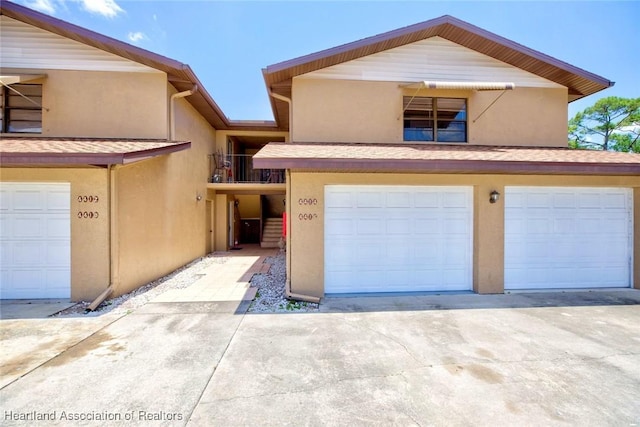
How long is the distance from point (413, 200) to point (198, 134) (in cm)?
888

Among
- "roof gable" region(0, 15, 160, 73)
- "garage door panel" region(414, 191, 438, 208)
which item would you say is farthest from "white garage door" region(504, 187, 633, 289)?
"roof gable" region(0, 15, 160, 73)

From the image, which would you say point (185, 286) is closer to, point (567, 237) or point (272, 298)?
point (272, 298)

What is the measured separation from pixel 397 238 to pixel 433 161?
2.05m

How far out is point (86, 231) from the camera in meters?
6.34

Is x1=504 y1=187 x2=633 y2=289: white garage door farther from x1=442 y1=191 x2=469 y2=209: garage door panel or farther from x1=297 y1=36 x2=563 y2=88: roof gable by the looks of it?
x1=297 y1=36 x2=563 y2=88: roof gable

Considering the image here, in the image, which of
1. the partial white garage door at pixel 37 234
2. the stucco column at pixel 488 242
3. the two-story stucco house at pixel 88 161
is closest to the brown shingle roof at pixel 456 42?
the two-story stucco house at pixel 88 161

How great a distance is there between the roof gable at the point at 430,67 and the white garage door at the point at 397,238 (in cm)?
346

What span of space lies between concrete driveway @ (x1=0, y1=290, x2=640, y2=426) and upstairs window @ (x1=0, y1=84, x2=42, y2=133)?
6.72 metres

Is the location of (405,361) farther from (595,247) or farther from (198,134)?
(198,134)

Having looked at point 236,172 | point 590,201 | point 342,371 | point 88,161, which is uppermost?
point 236,172

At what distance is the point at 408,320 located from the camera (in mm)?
5277

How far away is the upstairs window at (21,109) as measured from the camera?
7770 millimetres

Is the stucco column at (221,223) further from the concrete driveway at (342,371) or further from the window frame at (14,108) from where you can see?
the concrete driveway at (342,371)

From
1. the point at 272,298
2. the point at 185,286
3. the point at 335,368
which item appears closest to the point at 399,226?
the point at 272,298
